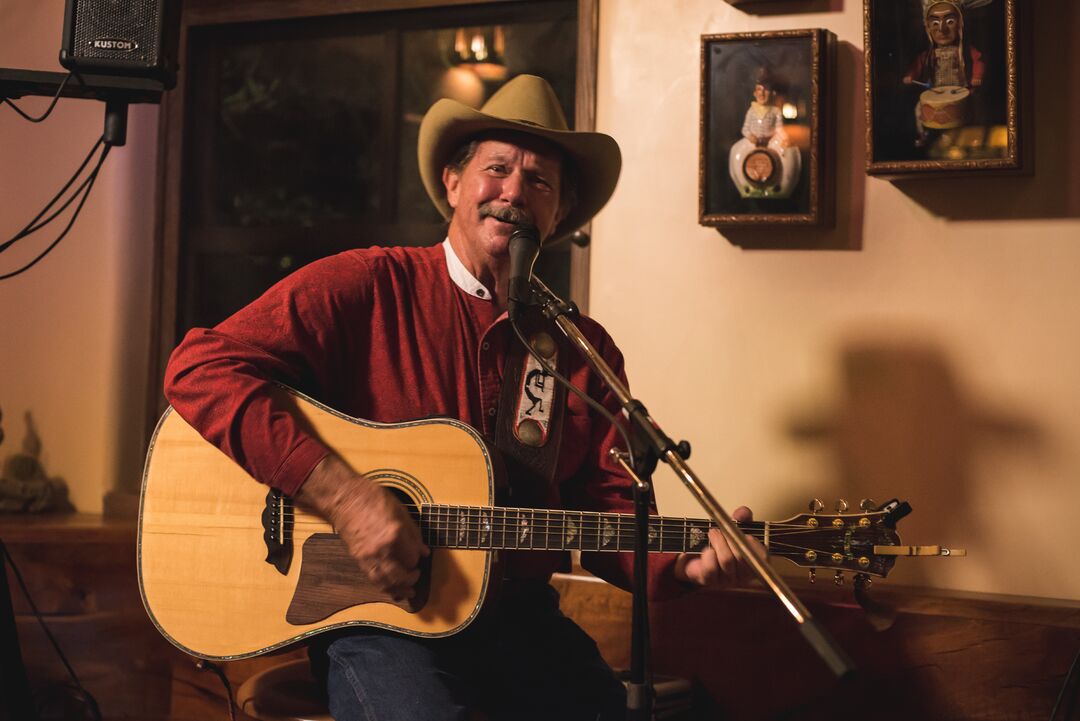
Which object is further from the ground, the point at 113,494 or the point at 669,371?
the point at 669,371

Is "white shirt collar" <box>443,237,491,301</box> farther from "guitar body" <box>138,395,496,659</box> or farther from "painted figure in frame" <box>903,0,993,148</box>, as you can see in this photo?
"painted figure in frame" <box>903,0,993,148</box>

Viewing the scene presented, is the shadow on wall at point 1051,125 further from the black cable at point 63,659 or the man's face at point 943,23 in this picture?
the black cable at point 63,659

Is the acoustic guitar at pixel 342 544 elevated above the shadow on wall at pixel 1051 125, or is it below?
below

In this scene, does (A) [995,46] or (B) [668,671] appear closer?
(A) [995,46]

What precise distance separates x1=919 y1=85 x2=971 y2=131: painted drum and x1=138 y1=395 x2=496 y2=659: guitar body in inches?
47.3

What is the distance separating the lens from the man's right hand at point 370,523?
69.2 inches

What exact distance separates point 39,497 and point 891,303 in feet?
7.91

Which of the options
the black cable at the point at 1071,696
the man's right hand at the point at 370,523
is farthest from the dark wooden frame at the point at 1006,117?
the man's right hand at the point at 370,523

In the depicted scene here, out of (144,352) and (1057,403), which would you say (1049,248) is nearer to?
(1057,403)

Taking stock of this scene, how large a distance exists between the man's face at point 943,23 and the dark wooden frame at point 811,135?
232mm

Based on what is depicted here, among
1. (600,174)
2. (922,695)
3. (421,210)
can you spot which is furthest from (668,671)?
(421,210)

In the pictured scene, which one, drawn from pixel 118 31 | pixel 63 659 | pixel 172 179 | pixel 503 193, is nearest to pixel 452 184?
pixel 503 193

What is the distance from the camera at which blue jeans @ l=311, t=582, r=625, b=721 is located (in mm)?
1750

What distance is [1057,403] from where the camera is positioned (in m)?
2.26
